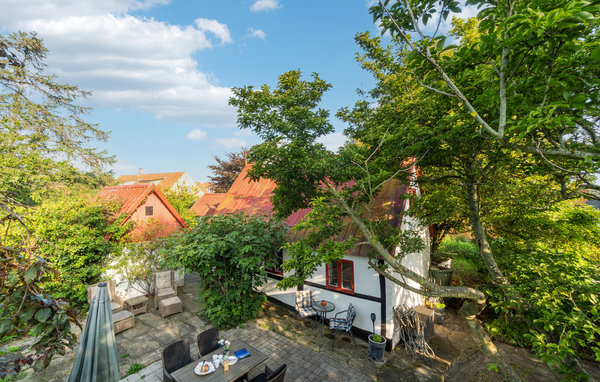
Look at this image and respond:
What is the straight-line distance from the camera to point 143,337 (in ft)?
24.3

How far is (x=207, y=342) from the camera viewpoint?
5.67 meters

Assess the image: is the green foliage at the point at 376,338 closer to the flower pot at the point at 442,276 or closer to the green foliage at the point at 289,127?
the green foliage at the point at 289,127

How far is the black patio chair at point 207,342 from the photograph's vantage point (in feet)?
18.1

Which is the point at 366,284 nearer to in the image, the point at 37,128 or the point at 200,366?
the point at 200,366

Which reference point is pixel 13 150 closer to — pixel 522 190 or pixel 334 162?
pixel 334 162

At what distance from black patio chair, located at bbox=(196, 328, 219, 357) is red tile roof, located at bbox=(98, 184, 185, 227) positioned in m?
6.86

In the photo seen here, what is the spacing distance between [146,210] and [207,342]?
7.78 meters

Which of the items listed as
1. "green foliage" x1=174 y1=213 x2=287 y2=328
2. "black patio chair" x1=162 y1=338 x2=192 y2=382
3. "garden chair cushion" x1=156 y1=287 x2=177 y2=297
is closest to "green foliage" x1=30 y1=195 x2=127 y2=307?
"garden chair cushion" x1=156 y1=287 x2=177 y2=297

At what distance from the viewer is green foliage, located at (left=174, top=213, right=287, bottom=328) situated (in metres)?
7.50

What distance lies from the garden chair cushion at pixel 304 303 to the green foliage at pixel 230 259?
1.41m

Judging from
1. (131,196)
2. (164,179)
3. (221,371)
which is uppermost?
(164,179)

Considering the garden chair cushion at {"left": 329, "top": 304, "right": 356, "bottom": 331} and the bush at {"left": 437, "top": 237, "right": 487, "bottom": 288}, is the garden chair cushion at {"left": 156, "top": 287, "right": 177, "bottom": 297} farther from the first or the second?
the bush at {"left": 437, "top": 237, "right": 487, "bottom": 288}

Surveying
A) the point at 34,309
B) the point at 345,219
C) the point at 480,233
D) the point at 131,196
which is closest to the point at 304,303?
the point at 345,219

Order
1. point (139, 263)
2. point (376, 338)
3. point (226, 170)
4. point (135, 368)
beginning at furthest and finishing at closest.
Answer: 1. point (226, 170)
2. point (139, 263)
3. point (376, 338)
4. point (135, 368)
